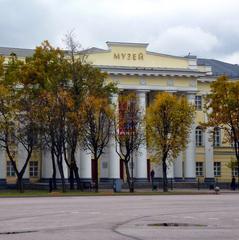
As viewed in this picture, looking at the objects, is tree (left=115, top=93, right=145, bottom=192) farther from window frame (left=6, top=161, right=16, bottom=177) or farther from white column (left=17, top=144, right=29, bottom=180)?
window frame (left=6, top=161, right=16, bottom=177)

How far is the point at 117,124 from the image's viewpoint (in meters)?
66.4

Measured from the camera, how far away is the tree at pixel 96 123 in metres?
63.2

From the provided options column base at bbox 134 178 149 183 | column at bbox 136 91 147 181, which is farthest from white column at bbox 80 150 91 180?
column at bbox 136 91 147 181

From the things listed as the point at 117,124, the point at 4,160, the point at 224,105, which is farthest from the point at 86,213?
the point at 4,160

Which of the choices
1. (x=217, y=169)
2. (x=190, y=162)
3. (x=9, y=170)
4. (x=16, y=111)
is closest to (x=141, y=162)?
(x=190, y=162)

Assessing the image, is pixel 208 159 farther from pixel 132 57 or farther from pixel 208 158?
pixel 132 57

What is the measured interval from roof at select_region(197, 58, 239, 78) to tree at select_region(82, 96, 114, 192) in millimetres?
30150

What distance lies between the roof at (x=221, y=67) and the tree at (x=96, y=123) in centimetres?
3015

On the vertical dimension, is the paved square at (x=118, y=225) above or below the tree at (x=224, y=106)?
below

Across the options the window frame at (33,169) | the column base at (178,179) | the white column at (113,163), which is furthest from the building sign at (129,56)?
the window frame at (33,169)

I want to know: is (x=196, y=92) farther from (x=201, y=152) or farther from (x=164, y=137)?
(x=164, y=137)

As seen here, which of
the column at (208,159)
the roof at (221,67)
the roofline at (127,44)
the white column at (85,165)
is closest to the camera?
the white column at (85,165)

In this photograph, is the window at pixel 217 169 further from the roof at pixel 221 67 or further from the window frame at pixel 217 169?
the roof at pixel 221 67

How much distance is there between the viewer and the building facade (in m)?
79.3
